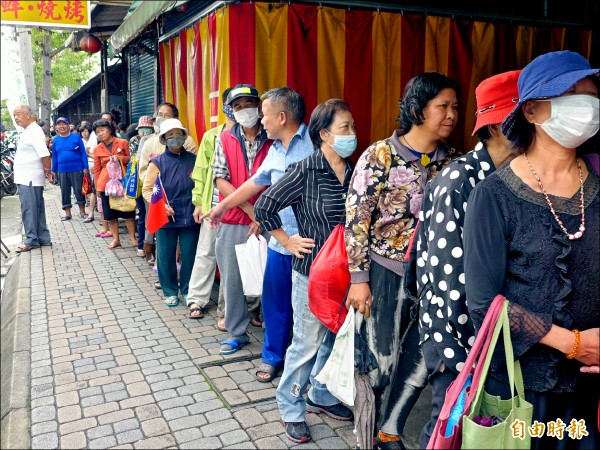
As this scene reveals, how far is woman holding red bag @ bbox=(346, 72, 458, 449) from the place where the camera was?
265cm

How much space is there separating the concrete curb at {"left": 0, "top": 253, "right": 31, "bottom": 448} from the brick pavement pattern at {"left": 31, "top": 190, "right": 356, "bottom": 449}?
0.18ft

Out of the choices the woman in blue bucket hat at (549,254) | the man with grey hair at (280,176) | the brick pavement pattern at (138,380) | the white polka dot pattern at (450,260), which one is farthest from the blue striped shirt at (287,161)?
the woman in blue bucket hat at (549,254)

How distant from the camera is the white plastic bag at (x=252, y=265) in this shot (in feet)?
13.2

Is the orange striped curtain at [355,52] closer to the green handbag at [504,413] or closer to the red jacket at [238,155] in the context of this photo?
the red jacket at [238,155]

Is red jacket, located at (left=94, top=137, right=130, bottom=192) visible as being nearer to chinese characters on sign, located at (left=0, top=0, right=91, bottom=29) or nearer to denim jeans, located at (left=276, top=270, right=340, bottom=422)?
chinese characters on sign, located at (left=0, top=0, right=91, bottom=29)

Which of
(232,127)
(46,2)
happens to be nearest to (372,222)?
(232,127)

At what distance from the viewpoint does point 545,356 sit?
186 centimetres

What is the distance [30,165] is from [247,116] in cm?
480

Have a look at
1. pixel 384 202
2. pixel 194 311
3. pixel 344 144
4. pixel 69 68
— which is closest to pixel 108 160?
pixel 194 311

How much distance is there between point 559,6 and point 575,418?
18.8ft

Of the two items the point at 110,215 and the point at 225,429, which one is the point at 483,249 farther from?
the point at 110,215

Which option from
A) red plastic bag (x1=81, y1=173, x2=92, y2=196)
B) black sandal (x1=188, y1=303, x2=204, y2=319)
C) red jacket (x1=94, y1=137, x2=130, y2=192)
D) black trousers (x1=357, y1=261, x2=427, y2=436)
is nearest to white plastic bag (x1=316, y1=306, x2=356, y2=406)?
black trousers (x1=357, y1=261, x2=427, y2=436)

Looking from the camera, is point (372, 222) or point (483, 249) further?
point (372, 222)

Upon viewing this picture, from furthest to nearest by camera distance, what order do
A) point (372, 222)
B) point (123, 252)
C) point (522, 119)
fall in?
point (123, 252)
point (372, 222)
point (522, 119)
